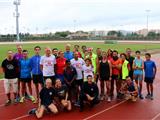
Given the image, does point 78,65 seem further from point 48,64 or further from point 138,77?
point 138,77

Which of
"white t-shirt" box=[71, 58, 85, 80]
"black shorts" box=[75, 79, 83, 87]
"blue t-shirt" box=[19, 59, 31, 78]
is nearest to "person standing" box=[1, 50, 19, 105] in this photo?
"blue t-shirt" box=[19, 59, 31, 78]

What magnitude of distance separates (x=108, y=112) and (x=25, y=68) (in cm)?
300

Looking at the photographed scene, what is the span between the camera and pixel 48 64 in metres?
10.2

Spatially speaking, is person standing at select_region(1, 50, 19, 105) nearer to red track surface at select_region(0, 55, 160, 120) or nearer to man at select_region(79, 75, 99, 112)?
red track surface at select_region(0, 55, 160, 120)

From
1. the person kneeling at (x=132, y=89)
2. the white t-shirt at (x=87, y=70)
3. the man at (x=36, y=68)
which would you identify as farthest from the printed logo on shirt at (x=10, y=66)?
the person kneeling at (x=132, y=89)

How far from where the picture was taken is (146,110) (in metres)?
10.0

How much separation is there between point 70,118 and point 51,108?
2.20 feet

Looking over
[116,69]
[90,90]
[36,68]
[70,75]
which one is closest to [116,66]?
[116,69]

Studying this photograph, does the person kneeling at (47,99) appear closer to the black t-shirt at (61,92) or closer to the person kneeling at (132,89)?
the black t-shirt at (61,92)

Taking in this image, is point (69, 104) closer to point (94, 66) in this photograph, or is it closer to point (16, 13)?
point (94, 66)

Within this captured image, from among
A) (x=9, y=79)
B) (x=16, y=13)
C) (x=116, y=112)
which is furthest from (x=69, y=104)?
(x=16, y=13)

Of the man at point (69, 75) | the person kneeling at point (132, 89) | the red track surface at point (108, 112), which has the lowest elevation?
the red track surface at point (108, 112)

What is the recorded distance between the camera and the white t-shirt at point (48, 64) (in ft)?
33.4

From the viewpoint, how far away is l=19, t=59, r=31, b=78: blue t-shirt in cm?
1079
